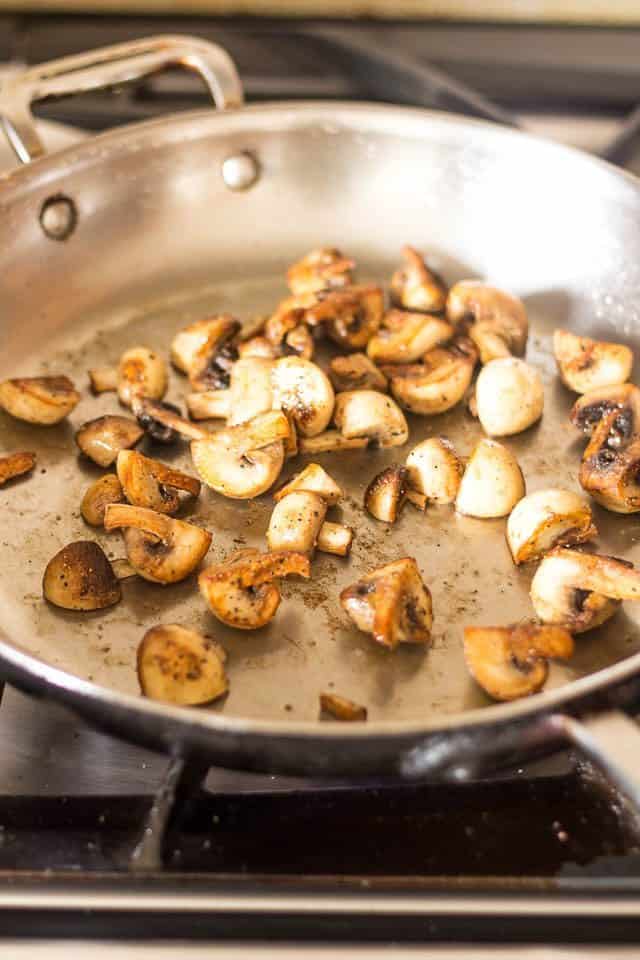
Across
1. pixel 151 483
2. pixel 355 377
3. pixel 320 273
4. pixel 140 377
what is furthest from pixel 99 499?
pixel 320 273

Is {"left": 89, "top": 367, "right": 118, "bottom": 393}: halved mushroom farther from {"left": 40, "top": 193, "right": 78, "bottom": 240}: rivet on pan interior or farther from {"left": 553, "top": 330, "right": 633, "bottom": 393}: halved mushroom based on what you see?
{"left": 553, "top": 330, "right": 633, "bottom": 393}: halved mushroom

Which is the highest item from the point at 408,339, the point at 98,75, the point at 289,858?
the point at 98,75

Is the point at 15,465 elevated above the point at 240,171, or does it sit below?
below

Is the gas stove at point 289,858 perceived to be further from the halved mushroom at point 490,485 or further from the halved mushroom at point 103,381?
the halved mushroom at point 103,381

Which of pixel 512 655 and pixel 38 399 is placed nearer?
pixel 512 655

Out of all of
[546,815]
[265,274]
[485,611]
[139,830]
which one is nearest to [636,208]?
[265,274]

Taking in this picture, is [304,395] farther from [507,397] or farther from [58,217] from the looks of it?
[58,217]

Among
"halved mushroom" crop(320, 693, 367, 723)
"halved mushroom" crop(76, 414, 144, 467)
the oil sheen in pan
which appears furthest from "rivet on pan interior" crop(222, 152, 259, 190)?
"halved mushroom" crop(320, 693, 367, 723)
